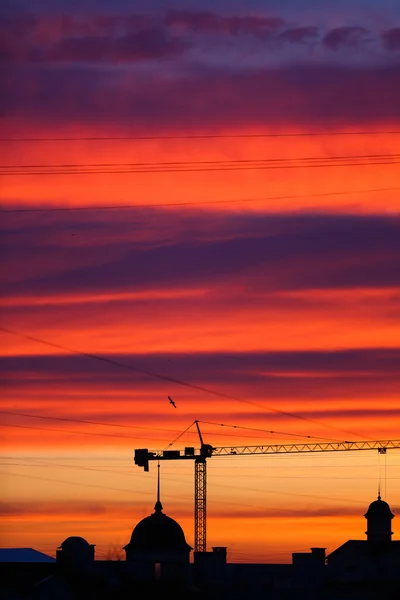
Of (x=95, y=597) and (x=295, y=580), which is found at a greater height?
(x=295, y=580)

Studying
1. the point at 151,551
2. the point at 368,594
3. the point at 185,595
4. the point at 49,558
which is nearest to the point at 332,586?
the point at 368,594

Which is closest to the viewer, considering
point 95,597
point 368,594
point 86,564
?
point 95,597

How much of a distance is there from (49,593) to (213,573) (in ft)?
219

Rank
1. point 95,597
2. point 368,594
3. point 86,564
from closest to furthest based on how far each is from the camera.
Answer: point 95,597 → point 86,564 → point 368,594

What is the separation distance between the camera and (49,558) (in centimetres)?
15738

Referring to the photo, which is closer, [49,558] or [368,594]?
[49,558]

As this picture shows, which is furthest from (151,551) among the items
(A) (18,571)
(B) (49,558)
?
(A) (18,571)

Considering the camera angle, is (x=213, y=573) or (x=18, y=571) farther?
(x=213, y=573)

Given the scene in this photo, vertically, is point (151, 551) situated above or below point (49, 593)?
above

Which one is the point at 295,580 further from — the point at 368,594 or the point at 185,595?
the point at 185,595

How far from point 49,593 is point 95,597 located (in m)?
3.40

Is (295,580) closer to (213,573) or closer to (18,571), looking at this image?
(213,573)

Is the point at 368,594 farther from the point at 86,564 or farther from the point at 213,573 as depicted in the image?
the point at 86,564

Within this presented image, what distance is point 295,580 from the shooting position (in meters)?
199
